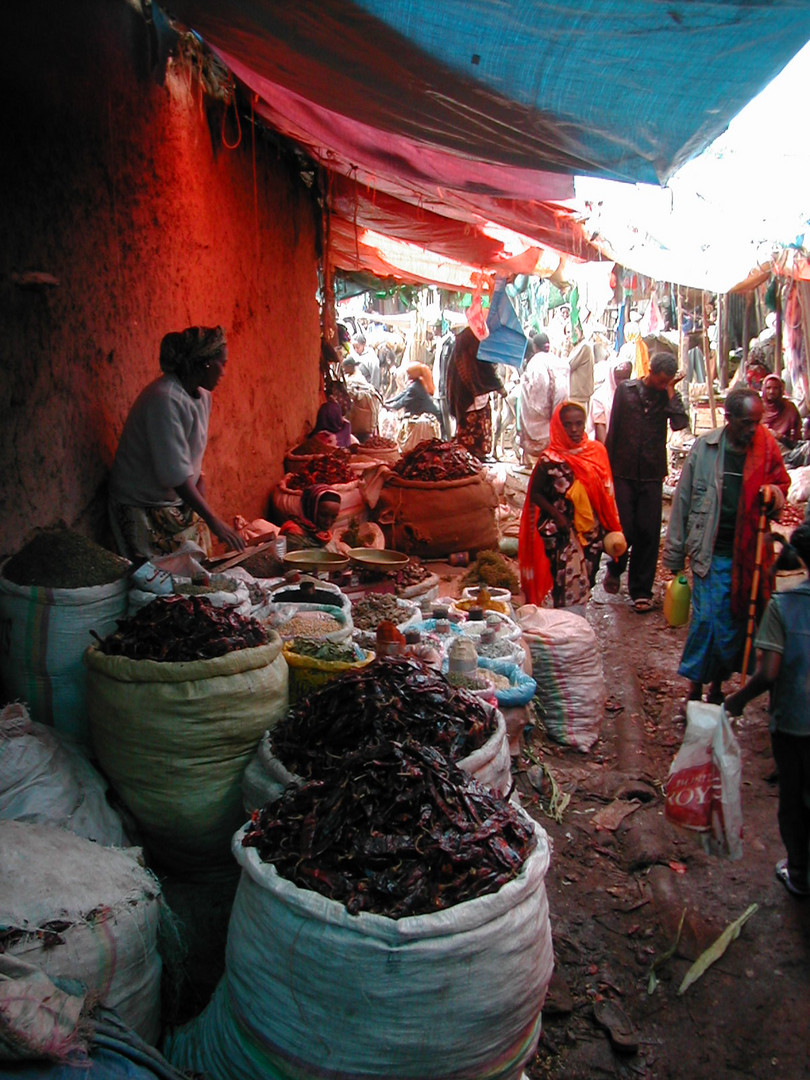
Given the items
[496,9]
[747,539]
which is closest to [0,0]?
[496,9]

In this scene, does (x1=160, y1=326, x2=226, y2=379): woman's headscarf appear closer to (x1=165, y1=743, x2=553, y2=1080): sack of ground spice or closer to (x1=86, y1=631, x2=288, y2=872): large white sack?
(x1=86, y1=631, x2=288, y2=872): large white sack

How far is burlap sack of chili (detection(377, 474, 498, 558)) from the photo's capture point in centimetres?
793

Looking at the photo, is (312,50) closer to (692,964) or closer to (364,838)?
(364,838)

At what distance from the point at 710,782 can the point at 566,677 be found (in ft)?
5.62

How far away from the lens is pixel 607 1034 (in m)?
2.89

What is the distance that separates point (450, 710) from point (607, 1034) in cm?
123

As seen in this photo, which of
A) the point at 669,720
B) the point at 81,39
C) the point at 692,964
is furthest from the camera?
the point at 669,720

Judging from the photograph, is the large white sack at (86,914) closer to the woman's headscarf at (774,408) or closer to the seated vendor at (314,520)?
the seated vendor at (314,520)

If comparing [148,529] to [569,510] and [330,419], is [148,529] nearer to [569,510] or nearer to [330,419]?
[569,510]

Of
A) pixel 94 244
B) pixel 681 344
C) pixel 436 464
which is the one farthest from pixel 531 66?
pixel 681 344

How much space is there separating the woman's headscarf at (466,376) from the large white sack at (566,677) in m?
8.08

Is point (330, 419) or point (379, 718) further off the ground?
point (330, 419)

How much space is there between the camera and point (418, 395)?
16.1 metres

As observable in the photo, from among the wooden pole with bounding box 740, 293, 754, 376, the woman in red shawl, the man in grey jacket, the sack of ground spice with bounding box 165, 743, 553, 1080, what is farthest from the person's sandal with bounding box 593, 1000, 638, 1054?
the wooden pole with bounding box 740, 293, 754, 376
